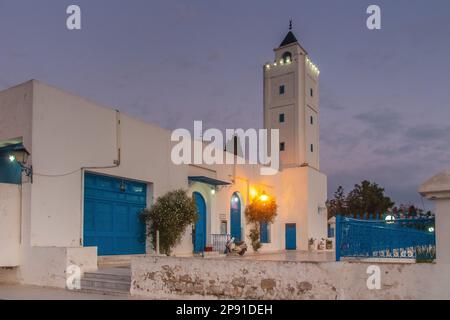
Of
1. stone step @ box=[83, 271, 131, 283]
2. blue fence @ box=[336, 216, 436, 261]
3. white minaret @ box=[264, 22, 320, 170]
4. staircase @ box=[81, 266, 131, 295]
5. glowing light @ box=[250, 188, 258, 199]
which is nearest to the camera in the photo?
blue fence @ box=[336, 216, 436, 261]

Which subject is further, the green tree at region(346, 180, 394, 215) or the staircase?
the green tree at region(346, 180, 394, 215)

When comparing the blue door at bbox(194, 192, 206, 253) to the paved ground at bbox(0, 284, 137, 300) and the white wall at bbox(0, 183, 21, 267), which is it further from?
the paved ground at bbox(0, 284, 137, 300)

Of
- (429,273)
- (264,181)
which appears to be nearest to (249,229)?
(264,181)

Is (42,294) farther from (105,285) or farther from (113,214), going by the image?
(113,214)

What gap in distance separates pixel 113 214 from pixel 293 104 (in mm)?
17178

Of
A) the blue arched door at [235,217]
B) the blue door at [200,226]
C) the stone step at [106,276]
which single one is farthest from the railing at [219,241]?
the stone step at [106,276]

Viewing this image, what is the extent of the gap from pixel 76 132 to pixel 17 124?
1495 mm

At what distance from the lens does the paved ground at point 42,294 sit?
853cm

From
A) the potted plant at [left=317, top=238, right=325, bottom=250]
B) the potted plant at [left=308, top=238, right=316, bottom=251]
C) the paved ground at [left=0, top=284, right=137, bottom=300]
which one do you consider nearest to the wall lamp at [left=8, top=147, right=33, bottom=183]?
the paved ground at [left=0, top=284, right=137, bottom=300]

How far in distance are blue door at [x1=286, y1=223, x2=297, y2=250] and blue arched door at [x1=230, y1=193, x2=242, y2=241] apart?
15.4 feet

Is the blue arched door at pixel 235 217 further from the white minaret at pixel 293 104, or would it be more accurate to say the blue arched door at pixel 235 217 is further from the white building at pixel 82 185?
the white minaret at pixel 293 104

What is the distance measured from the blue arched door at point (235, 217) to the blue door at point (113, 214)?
6.08m

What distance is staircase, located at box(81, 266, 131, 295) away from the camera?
9172mm
